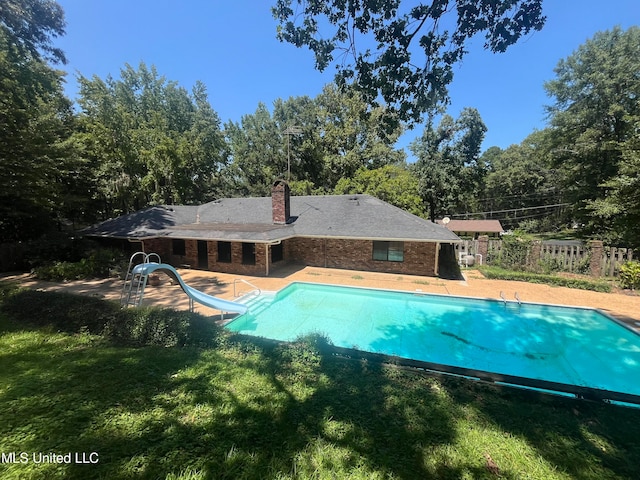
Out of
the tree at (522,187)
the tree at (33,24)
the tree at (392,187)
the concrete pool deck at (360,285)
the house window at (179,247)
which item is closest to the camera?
the concrete pool deck at (360,285)

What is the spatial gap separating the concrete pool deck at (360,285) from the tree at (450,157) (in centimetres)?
1691

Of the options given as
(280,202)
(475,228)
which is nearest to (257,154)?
(280,202)

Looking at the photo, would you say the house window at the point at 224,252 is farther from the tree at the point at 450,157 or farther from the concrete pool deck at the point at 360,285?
the tree at the point at 450,157

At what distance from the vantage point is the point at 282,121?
33.2 metres

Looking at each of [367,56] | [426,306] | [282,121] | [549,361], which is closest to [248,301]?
[426,306]

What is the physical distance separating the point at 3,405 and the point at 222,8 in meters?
9.80

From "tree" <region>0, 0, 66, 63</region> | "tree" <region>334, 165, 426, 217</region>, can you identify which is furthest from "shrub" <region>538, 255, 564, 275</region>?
"tree" <region>0, 0, 66, 63</region>

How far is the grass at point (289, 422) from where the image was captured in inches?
106

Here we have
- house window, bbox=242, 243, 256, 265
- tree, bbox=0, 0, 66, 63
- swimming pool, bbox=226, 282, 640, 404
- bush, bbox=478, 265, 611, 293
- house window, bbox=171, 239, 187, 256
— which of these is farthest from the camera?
house window, bbox=171, 239, 187, 256

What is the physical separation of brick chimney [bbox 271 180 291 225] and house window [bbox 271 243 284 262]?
1.75m

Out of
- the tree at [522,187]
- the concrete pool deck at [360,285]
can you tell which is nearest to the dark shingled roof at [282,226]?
the concrete pool deck at [360,285]

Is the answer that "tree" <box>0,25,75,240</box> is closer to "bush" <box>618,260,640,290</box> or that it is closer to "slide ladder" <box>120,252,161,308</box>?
"slide ladder" <box>120,252,161,308</box>

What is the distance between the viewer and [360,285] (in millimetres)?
13094

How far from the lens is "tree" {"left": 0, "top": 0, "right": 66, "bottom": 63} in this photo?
36.8ft
